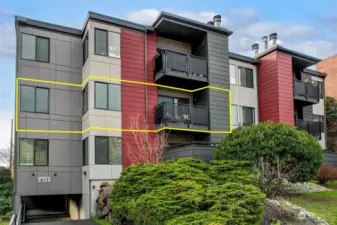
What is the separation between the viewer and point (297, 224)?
337 inches

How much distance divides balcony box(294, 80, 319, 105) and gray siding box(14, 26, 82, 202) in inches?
492

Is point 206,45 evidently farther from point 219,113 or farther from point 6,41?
point 6,41

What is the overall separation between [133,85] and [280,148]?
732 cm

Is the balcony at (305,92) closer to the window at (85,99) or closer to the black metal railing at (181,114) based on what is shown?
the black metal railing at (181,114)

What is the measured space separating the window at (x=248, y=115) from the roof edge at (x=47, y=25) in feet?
32.4

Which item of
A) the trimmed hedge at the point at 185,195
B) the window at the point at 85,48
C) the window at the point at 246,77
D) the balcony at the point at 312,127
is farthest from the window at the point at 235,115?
the window at the point at 85,48

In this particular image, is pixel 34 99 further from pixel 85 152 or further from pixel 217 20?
pixel 217 20

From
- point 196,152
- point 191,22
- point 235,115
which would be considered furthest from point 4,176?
point 235,115

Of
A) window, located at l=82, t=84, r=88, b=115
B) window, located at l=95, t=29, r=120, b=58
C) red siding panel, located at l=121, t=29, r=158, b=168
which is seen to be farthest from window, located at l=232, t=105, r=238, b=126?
window, located at l=82, t=84, r=88, b=115

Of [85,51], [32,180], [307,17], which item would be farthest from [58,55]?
[307,17]

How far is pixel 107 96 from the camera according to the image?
14828 millimetres

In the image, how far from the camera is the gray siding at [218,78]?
1658cm

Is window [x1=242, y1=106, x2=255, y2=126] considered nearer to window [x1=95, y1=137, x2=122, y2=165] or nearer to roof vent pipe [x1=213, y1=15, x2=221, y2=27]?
roof vent pipe [x1=213, y1=15, x2=221, y2=27]

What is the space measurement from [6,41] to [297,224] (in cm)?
1536
